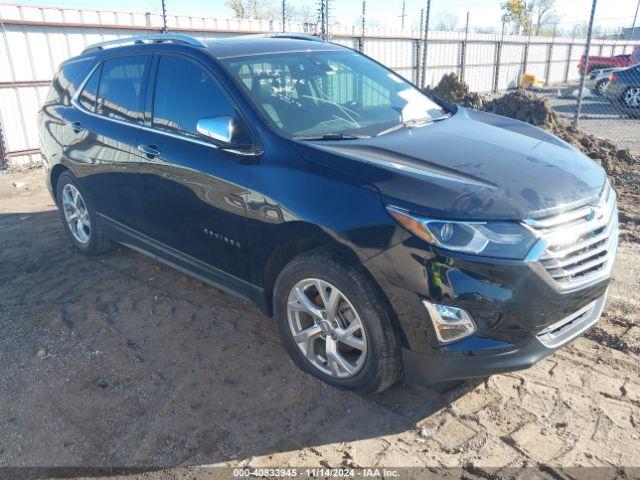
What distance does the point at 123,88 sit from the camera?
4.30 m

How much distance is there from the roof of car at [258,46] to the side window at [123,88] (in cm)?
66

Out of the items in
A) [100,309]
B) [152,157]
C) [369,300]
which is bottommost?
[100,309]

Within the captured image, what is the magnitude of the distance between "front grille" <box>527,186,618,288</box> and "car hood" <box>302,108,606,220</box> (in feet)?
0.21

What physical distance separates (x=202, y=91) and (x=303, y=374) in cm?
199

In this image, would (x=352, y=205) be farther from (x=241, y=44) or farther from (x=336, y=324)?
(x=241, y=44)

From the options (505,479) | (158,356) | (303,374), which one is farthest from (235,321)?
(505,479)

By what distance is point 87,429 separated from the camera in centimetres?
288

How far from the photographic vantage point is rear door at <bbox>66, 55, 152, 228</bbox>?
408 centimetres

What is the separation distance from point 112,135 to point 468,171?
9.66 feet

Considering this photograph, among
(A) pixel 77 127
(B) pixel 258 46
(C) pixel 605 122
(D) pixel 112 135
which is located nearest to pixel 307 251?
(B) pixel 258 46

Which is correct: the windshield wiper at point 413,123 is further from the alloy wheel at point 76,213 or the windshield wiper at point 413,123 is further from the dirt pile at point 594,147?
the alloy wheel at point 76,213

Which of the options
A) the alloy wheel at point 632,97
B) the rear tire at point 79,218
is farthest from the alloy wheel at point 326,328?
the alloy wheel at point 632,97

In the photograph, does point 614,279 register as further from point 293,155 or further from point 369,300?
point 293,155

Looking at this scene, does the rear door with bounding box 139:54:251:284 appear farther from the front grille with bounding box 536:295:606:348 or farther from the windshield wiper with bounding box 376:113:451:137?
the front grille with bounding box 536:295:606:348
